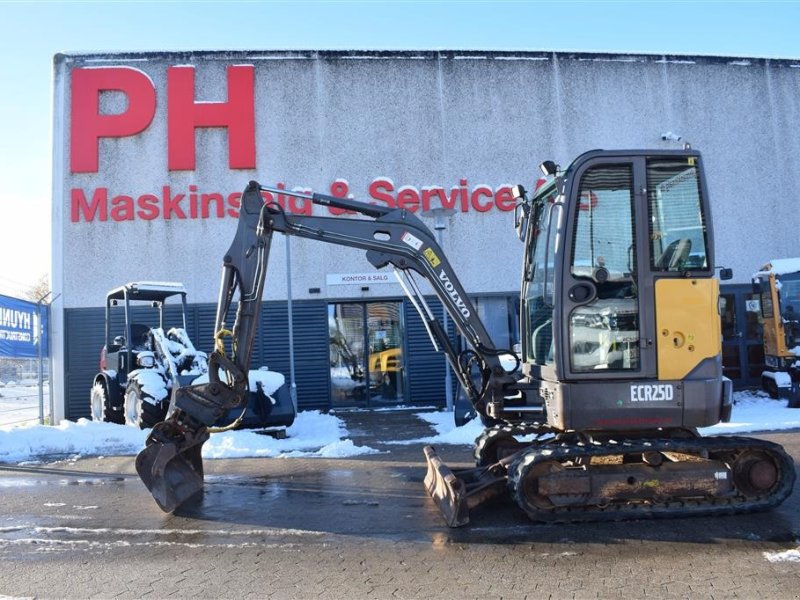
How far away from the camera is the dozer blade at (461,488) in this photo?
5738mm

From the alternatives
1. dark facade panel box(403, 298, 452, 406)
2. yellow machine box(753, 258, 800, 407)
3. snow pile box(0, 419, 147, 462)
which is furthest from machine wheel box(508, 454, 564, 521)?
yellow machine box(753, 258, 800, 407)

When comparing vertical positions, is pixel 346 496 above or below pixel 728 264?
below

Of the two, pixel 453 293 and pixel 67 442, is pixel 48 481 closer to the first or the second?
pixel 67 442

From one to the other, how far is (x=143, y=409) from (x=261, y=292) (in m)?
5.62

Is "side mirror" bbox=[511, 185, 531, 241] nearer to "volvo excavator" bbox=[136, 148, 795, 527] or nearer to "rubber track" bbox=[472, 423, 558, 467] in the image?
"volvo excavator" bbox=[136, 148, 795, 527]

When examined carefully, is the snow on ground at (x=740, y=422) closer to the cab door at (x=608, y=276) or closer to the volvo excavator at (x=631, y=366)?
the volvo excavator at (x=631, y=366)

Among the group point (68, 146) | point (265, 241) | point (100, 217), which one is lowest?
point (265, 241)

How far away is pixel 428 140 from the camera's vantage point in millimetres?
17062

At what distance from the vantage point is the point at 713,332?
19.0 feet

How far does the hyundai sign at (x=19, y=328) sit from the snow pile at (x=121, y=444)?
278 centimetres

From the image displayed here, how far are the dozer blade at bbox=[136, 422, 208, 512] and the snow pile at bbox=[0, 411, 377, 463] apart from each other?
8.94ft

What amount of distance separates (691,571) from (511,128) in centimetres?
1403

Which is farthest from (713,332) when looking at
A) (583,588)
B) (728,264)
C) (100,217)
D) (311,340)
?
(100,217)

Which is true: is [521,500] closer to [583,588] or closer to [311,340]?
[583,588]
